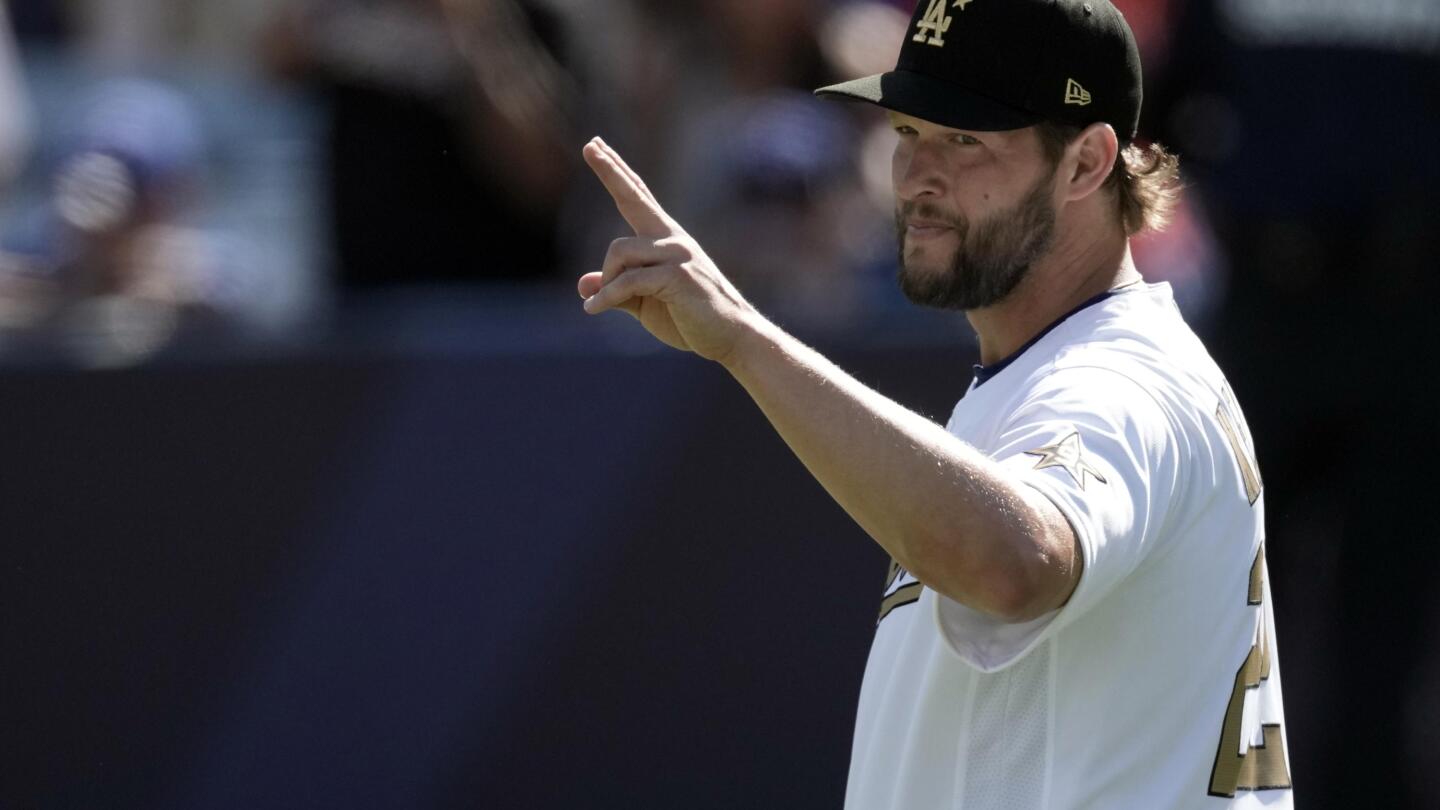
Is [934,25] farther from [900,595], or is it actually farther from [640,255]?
[900,595]

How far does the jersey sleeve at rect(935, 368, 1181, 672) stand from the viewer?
6.54ft

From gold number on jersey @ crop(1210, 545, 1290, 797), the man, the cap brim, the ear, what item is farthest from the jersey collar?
gold number on jersey @ crop(1210, 545, 1290, 797)

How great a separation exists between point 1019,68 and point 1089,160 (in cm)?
17

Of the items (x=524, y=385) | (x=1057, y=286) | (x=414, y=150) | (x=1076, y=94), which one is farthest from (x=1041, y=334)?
(x=414, y=150)

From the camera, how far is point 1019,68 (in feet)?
7.90

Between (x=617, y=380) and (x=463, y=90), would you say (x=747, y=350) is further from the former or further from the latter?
(x=463, y=90)

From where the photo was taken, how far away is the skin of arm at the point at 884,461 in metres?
1.94

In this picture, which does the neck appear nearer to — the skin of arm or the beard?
the beard

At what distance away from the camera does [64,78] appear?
5746mm

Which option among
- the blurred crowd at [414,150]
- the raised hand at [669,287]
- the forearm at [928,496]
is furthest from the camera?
the blurred crowd at [414,150]

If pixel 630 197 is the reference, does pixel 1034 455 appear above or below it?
below

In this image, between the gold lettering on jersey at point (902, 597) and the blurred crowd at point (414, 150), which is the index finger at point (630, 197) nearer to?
the gold lettering on jersey at point (902, 597)

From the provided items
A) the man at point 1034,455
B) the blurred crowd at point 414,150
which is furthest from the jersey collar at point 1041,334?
the blurred crowd at point 414,150

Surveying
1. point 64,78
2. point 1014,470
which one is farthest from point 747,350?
point 64,78
